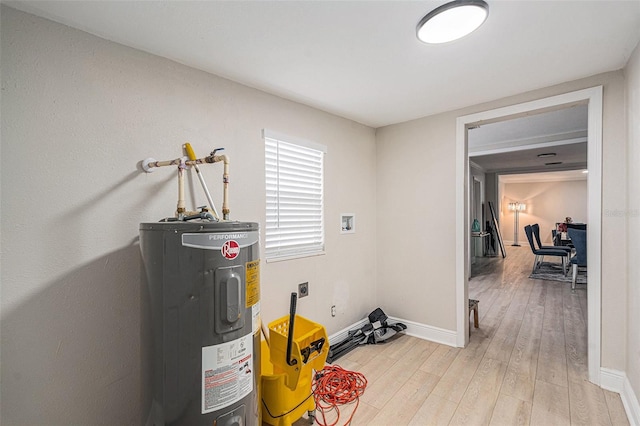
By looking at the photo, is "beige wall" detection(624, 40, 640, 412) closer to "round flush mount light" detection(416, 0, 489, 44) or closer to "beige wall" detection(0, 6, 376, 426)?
"round flush mount light" detection(416, 0, 489, 44)

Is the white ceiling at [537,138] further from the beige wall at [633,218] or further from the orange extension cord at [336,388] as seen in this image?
the orange extension cord at [336,388]

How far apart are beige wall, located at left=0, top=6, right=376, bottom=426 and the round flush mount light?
1.36 metres

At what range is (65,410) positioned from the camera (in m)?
1.43

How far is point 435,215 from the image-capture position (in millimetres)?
2969

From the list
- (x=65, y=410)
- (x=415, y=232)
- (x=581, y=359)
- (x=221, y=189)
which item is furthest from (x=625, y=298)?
(x=65, y=410)

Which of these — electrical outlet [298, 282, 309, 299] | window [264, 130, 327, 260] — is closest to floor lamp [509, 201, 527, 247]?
window [264, 130, 327, 260]

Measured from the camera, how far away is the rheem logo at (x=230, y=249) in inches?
50.3

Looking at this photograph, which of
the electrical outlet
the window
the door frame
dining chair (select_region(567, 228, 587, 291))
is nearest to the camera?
the door frame

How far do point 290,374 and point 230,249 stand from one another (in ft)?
2.85

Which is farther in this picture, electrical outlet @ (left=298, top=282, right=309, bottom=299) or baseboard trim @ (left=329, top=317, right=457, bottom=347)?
baseboard trim @ (left=329, top=317, right=457, bottom=347)

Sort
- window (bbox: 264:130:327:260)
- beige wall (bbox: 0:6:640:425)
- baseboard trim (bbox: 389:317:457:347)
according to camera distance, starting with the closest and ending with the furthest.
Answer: beige wall (bbox: 0:6:640:425) < window (bbox: 264:130:327:260) < baseboard trim (bbox: 389:317:457:347)

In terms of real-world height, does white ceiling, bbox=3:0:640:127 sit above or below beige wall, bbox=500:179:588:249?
above

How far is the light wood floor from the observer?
1.85 m

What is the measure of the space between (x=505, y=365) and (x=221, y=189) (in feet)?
8.88
